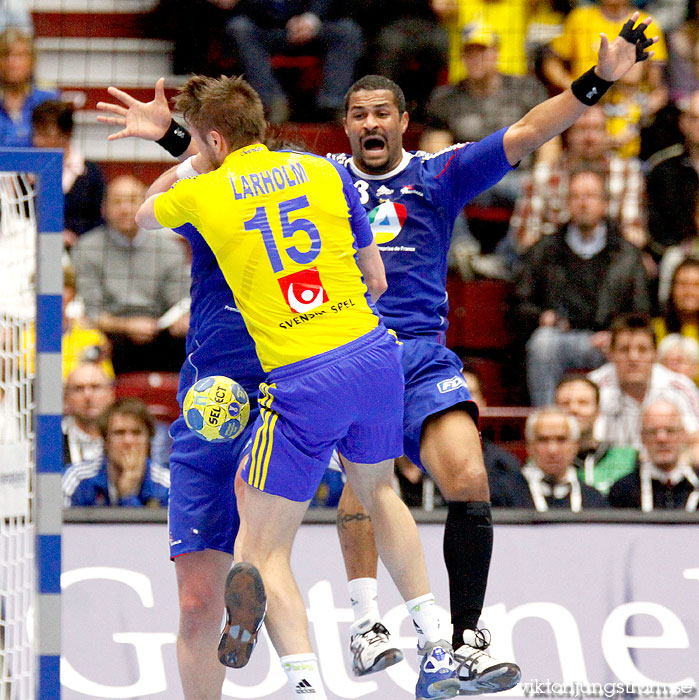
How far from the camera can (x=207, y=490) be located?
16.4 ft

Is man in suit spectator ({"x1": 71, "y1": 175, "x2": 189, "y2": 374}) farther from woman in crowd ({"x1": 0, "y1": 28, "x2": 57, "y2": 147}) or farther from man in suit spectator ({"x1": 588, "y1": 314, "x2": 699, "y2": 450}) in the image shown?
man in suit spectator ({"x1": 588, "y1": 314, "x2": 699, "y2": 450})

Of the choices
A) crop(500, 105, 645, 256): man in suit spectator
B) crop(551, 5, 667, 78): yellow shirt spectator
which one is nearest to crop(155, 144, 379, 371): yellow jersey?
crop(500, 105, 645, 256): man in suit spectator

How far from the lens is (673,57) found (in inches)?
397

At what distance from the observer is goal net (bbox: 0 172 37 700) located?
435cm

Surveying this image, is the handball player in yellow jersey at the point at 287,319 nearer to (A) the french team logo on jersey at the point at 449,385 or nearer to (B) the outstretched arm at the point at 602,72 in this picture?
(A) the french team logo on jersey at the point at 449,385

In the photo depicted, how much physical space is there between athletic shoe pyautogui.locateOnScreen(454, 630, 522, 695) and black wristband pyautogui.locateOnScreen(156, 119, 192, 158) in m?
2.21

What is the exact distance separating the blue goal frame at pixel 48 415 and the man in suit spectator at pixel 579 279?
4882 millimetres

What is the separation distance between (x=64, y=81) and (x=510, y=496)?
Result: 5.64 meters

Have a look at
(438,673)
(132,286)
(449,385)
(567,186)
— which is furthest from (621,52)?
(132,286)

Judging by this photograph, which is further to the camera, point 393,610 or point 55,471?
point 393,610

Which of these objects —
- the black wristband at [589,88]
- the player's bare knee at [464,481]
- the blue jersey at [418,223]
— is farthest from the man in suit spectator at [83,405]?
the black wristband at [589,88]

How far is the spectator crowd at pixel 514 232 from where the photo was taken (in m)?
7.38

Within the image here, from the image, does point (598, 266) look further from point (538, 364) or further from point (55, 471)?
point (55, 471)

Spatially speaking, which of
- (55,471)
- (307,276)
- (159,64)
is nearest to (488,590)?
(307,276)
